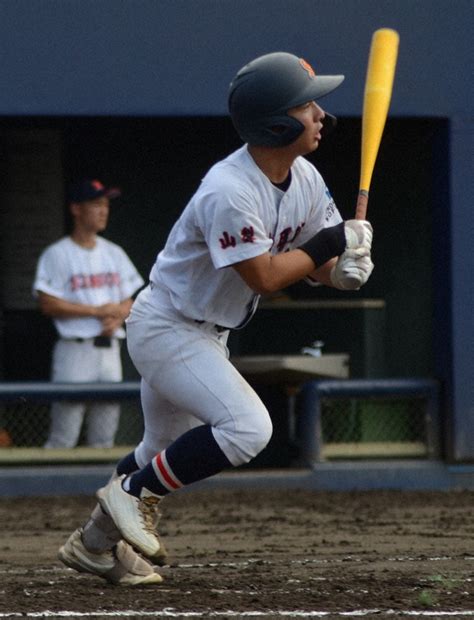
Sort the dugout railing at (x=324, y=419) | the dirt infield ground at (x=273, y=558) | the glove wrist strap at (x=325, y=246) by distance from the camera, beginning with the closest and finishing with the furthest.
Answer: the dirt infield ground at (x=273, y=558)
the glove wrist strap at (x=325, y=246)
the dugout railing at (x=324, y=419)

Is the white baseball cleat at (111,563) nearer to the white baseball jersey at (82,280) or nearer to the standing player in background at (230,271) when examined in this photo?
the standing player in background at (230,271)

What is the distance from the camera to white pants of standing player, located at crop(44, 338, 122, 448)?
28.4ft

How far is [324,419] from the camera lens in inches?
349

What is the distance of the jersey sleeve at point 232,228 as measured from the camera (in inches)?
178

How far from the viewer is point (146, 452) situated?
5.07 m

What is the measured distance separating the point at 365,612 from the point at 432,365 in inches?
194

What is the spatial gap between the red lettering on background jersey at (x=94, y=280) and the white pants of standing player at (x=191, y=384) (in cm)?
374

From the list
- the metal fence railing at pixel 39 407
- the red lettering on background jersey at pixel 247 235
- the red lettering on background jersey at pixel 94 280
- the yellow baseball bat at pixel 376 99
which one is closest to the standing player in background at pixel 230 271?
the red lettering on background jersey at pixel 247 235

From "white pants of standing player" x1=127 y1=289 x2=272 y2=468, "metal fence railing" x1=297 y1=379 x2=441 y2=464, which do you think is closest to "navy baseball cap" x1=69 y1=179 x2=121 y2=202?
"metal fence railing" x1=297 y1=379 x2=441 y2=464

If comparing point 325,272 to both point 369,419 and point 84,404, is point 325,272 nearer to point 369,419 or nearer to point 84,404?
point 84,404

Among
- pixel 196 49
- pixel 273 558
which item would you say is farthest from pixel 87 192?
pixel 273 558

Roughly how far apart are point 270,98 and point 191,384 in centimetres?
95

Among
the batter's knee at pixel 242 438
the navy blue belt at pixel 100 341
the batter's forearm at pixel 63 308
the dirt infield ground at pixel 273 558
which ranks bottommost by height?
the dirt infield ground at pixel 273 558

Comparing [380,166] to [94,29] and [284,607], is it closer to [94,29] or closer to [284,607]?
[94,29]
